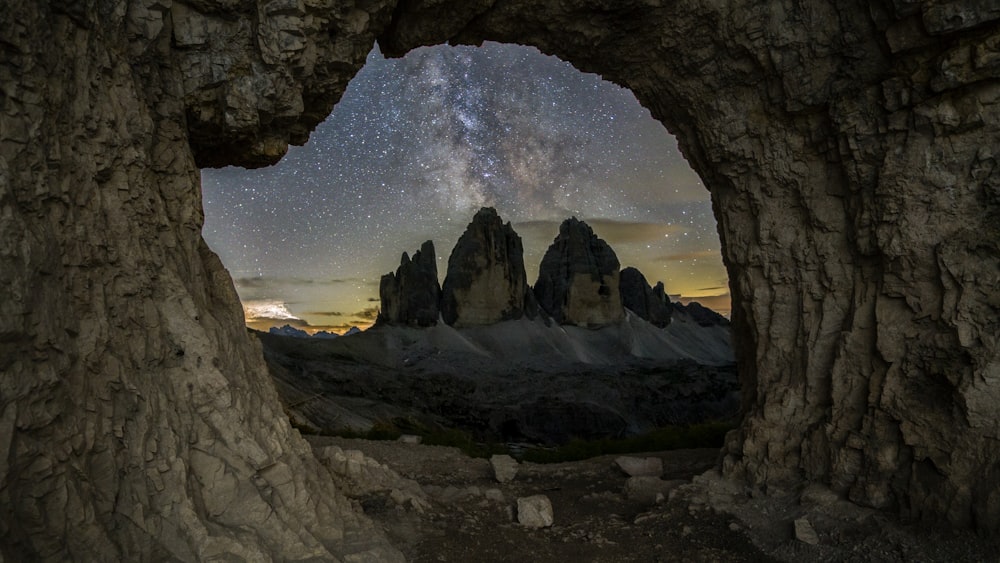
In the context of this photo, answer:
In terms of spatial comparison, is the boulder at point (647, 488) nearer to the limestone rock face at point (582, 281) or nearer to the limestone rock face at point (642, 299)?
the limestone rock face at point (582, 281)

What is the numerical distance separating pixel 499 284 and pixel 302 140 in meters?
93.7

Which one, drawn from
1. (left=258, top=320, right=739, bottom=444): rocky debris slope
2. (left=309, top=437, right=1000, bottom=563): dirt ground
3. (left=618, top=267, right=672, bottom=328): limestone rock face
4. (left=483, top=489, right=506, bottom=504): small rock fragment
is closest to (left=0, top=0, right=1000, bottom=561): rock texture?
(left=309, top=437, right=1000, bottom=563): dirt ground

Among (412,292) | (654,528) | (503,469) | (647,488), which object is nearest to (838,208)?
(647,488)

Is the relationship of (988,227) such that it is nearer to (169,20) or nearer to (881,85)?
(881,85)

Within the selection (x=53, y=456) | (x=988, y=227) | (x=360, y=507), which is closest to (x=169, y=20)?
(x=53, y=456)

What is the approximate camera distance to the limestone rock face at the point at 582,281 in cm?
10969

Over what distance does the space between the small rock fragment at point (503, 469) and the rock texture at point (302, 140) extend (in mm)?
4529

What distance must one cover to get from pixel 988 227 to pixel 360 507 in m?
9.81

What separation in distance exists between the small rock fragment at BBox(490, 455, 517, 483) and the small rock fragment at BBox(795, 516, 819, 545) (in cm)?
579

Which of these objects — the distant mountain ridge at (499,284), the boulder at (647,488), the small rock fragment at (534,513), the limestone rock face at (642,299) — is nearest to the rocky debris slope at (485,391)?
the distant mountain ridge at (499,284)

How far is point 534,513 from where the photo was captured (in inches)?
362

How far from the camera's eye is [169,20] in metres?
7.99

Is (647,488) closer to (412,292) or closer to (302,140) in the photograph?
(302,140)

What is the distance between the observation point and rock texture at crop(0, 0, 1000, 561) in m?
5.21
